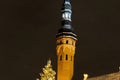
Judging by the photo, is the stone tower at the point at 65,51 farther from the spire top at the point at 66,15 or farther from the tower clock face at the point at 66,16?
the tower clock face at the point at 66,16

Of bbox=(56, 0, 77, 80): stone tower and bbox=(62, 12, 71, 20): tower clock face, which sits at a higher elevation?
bbox=(62, 12, 71, 20): tower clock face

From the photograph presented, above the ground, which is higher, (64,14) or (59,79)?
(64,14)

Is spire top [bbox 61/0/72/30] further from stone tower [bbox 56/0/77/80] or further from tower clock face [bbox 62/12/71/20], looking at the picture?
Result: stone tower [bbox 56/0/77/80]

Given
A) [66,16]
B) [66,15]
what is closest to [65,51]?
[66,16]

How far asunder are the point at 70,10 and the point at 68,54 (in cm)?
1185

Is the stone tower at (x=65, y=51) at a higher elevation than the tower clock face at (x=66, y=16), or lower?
lower

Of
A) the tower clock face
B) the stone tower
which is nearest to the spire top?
the tower clock face

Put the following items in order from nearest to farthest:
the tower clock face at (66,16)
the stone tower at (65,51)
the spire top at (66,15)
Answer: the stone tower at (65,51), the spire top at (66,15), the tower clock face at (66,16)

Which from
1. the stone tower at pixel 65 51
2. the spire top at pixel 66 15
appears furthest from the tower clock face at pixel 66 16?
the stone tower at pixel 65 51

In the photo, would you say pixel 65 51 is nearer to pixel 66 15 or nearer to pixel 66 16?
pixel 66 16

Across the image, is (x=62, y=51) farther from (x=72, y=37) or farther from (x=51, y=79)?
(x=51, y=79)

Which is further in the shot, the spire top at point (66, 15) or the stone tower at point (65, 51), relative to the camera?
the spire top at point (66, 15)

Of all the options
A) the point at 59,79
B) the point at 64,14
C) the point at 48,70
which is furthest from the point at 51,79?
the point at 64,14

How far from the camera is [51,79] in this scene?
247 feet
